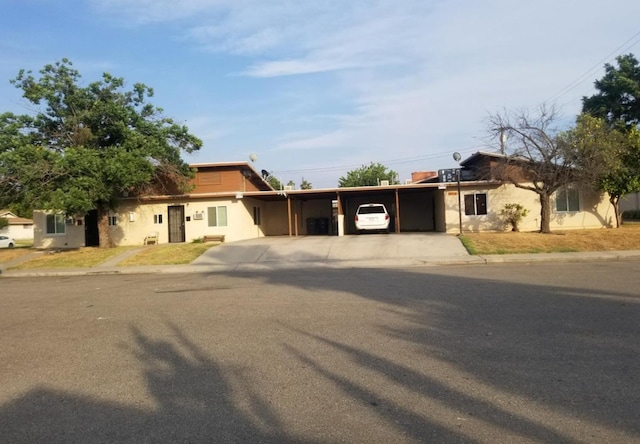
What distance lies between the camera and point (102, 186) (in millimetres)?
23281

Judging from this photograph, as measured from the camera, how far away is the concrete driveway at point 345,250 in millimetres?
21203

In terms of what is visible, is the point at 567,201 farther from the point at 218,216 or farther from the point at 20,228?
the point at 20,228

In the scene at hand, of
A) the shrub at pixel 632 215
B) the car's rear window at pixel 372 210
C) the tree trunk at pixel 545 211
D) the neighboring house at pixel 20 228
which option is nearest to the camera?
the tree trunk at pixel 545 211

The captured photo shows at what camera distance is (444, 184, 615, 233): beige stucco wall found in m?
27.9

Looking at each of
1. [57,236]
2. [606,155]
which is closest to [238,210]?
[57,236]

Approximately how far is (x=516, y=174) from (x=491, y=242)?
211 inches

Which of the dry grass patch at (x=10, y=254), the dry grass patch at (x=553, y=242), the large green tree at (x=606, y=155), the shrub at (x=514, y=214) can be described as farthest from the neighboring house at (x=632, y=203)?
the dry grass patch at (x=10, y=254)

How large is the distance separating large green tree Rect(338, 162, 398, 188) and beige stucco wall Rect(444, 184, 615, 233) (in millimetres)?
44158

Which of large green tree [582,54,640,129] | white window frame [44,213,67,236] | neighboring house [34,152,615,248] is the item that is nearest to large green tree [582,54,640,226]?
large green tree [582,54,640,129]

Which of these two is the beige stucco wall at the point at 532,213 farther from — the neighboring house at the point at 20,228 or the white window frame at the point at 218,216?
the neighboring house at the point at 20,228

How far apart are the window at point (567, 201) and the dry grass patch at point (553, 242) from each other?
3392 millimetres

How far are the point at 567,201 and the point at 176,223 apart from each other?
20.9m

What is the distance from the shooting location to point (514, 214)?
27.4 metres

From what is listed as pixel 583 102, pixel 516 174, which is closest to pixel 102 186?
pixel 516 174
